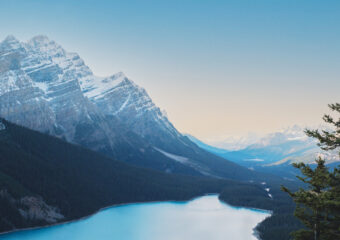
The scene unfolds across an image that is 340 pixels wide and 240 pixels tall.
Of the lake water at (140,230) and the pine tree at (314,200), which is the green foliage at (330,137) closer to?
the pine tree at (314,200)

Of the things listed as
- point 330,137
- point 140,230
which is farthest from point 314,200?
point 140,230

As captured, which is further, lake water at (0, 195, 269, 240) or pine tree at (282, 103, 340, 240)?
lake water at (0, 195, 269, 240)

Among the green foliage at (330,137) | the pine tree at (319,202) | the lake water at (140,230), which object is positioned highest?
the green foliage at (330,137)

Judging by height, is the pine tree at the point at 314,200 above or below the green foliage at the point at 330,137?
below

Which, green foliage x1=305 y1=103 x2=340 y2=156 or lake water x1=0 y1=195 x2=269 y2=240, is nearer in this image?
green foliage x1=305 y1=103 x2=340 y2=156

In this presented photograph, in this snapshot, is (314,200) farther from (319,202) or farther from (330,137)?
(330,137)

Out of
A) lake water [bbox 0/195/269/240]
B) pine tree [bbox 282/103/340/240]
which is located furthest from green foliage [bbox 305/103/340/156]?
lake water [bbox 0/195/269/240]

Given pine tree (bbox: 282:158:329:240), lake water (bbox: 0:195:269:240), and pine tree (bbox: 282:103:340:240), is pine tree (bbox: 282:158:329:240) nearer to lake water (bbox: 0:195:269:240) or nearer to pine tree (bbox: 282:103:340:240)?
pine tree (bbox: 282:103:340:240)

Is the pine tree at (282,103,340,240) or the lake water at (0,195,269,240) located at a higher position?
the pine tree at (282,103,340,240)

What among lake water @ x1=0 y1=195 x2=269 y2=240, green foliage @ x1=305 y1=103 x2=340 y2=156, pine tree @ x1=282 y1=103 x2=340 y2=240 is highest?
green foliage @ x1=305 y1=103 x2=340 y2=156

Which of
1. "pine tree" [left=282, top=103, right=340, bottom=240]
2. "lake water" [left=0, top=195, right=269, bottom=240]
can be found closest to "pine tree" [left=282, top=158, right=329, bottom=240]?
"pine tree" [left=282, top=103, right=340, bottom=240]

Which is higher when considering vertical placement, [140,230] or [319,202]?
[319,202]

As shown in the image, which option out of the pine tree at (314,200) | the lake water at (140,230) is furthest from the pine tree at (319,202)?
the lake water at (140,230)
